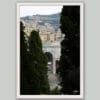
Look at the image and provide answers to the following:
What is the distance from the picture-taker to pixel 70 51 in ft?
21.9

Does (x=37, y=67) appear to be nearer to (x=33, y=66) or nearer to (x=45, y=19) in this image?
(x=33, y=66)

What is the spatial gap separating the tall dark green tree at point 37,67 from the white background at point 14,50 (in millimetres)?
171

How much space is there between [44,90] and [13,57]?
16.6 inches

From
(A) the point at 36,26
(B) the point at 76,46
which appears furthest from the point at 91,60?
(A) the point at 36,26

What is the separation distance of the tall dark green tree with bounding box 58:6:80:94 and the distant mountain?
0.15 feet

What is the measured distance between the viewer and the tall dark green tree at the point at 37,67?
263 inches

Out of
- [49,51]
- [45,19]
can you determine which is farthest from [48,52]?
[45,19]

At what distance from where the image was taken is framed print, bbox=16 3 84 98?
665 cm

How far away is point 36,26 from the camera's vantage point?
6680 millimetres

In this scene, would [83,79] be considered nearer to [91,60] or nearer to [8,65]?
[91,60]

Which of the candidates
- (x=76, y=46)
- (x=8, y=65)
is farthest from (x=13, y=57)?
(x=76, y=46)

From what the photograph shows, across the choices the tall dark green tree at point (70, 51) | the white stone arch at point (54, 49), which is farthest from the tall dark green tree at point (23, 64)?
the tall dark green tree at point (70, 51)

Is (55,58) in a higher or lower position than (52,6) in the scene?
lower

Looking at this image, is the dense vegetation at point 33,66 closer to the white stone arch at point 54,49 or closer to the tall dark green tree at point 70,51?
the white stone arch at point 54,49
